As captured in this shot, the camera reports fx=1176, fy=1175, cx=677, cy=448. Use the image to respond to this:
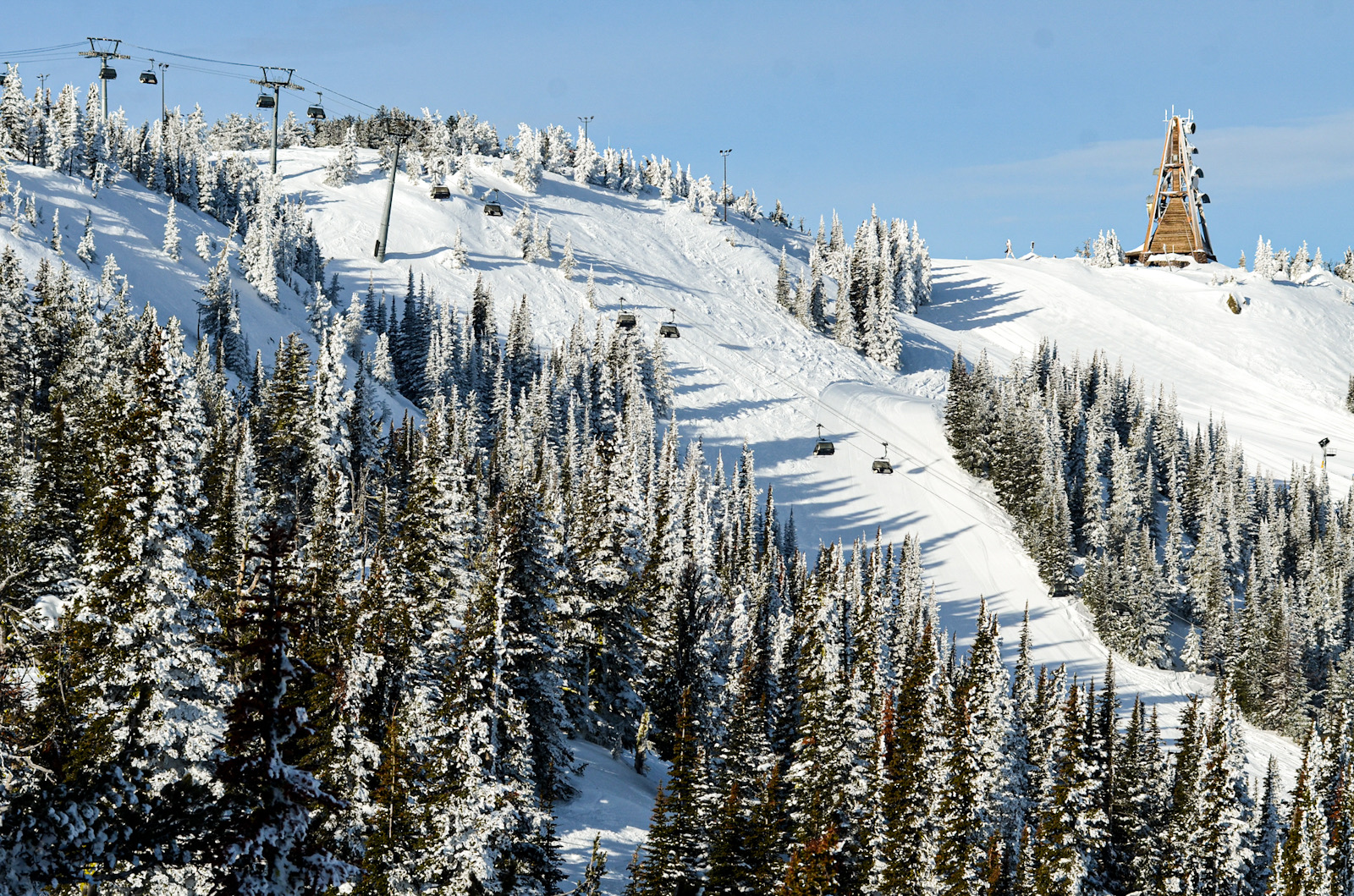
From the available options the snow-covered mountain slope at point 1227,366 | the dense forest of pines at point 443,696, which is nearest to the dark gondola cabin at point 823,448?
the dense forest of pines at point 443,696

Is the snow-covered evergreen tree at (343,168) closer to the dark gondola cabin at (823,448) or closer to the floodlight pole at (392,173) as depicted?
the floodlight pole at (392,173)

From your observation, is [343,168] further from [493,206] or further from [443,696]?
[443,696]

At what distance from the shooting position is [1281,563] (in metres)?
126

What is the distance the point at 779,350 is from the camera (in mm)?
148125

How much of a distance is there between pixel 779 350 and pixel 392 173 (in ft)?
180

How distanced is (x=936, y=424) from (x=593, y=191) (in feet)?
276

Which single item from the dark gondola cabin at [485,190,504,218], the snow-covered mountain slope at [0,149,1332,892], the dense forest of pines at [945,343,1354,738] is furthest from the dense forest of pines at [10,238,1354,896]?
the dark gondola cabin at [485,190,504,218]

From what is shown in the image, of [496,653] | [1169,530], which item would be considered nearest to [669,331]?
[1169,530]

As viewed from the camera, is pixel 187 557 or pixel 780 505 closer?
pixel 187 557

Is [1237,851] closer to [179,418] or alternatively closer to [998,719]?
[998,719]

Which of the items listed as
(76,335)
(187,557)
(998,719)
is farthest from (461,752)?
(76,335)

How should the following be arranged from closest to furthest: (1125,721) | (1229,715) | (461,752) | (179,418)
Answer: (179,418) < (461,752) < (1229,715) < (1125,721)

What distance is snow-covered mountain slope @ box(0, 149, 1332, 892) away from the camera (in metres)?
102

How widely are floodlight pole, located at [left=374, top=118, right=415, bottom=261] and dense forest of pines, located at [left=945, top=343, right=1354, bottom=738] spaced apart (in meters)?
71.8
